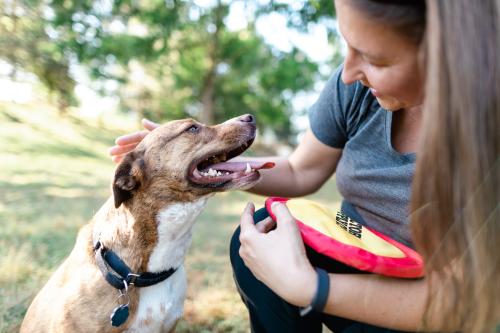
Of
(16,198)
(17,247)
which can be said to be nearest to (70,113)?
(16,198)

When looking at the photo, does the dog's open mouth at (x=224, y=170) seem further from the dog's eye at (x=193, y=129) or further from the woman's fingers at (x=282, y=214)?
the woman's fingers at (x=282, y=214)

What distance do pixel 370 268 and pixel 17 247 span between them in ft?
12.0

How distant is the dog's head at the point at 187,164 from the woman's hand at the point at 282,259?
2.18ft

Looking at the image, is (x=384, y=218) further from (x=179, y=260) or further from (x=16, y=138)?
(x=16, y=138)

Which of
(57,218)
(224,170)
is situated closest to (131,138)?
(224,170)

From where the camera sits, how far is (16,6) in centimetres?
893

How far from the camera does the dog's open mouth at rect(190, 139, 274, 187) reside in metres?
2.39

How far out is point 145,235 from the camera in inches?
89.7

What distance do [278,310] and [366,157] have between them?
30.6 inches

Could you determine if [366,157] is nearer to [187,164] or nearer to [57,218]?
[187,164]

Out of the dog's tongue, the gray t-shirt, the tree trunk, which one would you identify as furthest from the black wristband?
the tree trunk

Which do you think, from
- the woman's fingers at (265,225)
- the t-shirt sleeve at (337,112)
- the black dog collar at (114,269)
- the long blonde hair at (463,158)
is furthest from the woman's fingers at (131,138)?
the long blonde hair at (463,158)

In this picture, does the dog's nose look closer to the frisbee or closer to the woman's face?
the frisbee

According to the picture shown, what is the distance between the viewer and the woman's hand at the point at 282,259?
4.96 ft
